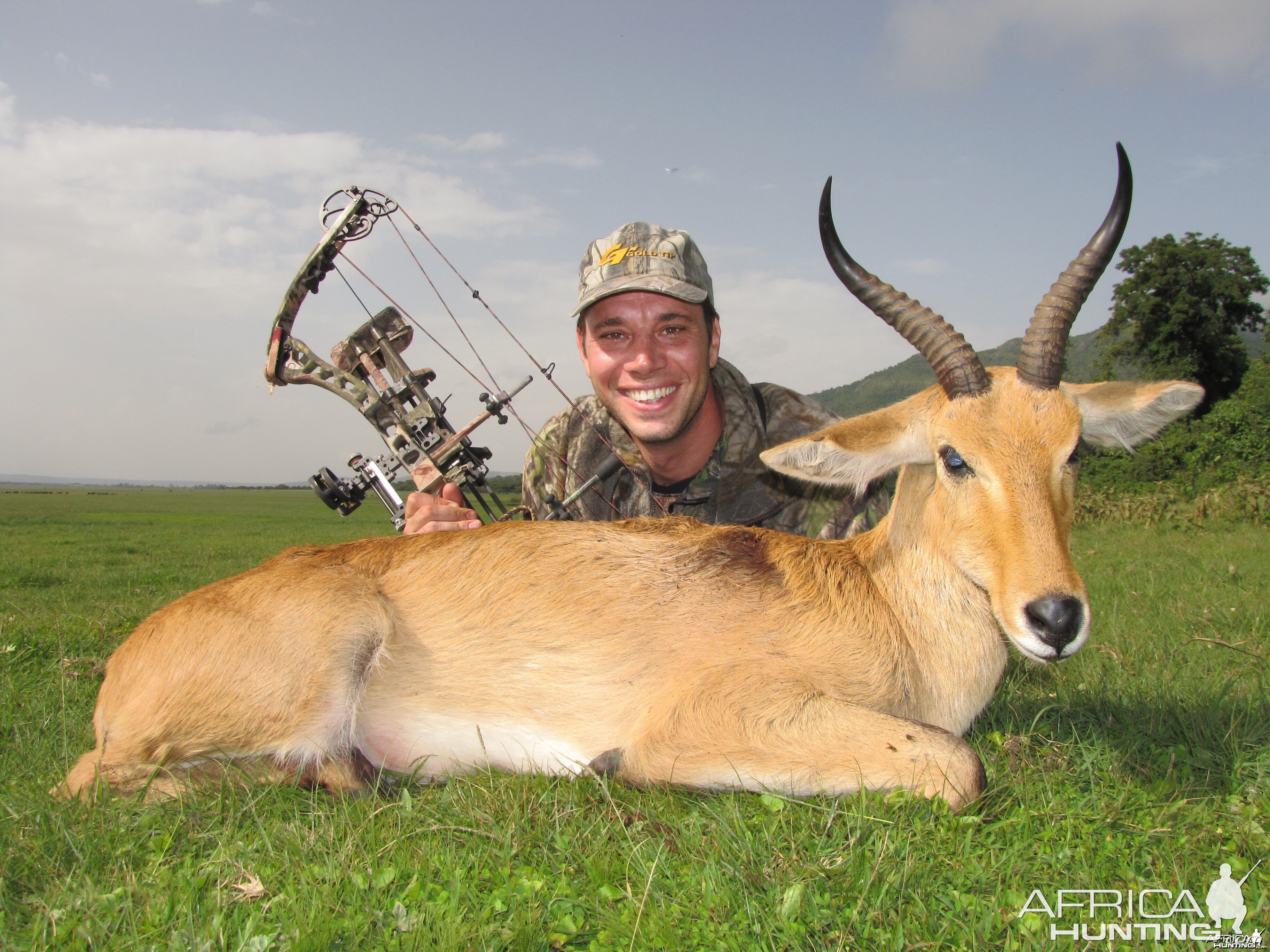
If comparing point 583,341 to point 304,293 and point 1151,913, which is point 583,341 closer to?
A: point 304,293

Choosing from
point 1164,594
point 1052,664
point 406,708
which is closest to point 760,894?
point 406,708

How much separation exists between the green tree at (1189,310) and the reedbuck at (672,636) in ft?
186

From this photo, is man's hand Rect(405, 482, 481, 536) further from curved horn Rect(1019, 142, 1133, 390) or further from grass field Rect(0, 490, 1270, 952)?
curved horn Rect(1019, 142, 1133, 390)

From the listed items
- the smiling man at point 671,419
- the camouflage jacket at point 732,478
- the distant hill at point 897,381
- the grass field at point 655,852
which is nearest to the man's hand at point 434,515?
the smiling man at point 671,419

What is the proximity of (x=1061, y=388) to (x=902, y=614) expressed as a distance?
1.45 m

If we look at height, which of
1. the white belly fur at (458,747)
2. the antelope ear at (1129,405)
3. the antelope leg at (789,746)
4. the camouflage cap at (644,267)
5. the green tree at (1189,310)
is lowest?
the white belly fur at (458,747)

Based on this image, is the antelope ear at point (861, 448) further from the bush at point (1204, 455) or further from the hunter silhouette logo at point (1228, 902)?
the bush at point (1204, 455)

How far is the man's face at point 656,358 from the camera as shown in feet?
19.7

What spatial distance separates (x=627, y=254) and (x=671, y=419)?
1270 millimetres

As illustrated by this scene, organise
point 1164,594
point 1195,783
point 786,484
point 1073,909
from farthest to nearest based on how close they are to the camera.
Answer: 1. point 1164,594
2. point 786,484
3. point 1195,783
4. point 1073,909

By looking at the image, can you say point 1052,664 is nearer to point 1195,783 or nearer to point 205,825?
point 1195,783

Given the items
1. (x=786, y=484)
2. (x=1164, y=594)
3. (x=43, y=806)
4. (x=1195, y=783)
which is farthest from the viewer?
(x=1164, y=594)

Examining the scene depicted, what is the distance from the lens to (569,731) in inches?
143

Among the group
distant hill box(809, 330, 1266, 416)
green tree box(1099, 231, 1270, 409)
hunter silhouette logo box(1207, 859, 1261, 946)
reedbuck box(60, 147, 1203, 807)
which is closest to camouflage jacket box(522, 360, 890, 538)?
reedbuck box(60, 147, 1203, 807)
